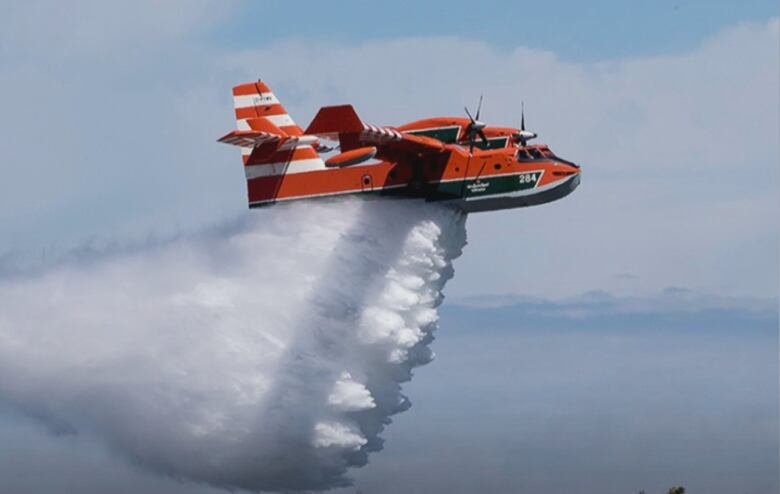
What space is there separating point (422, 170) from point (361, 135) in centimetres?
309

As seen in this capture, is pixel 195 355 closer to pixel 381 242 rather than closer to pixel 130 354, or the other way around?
pixel 130 354

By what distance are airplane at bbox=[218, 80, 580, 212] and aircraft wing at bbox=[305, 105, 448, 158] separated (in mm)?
40

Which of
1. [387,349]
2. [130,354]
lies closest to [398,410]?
[387,349]

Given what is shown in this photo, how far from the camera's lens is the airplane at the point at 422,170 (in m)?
39.8

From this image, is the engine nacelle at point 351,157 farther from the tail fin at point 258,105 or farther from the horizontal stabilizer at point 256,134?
the tail fin at point 258,105

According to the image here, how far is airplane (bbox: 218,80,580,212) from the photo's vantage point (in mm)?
39844

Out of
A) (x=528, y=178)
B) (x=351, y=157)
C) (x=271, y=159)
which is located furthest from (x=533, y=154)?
(x=271, y=159)

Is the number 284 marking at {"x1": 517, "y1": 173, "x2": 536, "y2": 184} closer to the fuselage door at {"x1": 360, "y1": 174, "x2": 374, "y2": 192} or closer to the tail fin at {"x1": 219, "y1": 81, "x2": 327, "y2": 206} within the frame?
the fuselage door at {"x1": 360, "y1": 174, "x2": 374, "y2": 192}

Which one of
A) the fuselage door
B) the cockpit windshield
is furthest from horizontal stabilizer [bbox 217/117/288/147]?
the cockpit windshield

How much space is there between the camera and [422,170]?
4012 centimetres

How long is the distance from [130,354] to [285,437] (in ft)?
16.3

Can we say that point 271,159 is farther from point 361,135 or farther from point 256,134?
point 361,135

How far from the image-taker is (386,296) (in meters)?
39.9

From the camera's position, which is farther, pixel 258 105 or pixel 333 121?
pixel 258 105
